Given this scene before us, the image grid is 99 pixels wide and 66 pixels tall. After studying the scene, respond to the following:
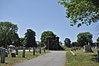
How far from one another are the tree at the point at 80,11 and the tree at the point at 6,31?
96.6 m

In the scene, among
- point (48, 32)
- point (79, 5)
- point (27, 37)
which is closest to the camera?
point (79, 5)

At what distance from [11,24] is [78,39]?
6007cm

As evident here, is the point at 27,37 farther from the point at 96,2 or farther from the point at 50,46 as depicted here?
the point at 96,2

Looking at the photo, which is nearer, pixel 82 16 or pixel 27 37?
pixel 82 16

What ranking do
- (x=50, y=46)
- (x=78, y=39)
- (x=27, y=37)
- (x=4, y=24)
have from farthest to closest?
(x=78, y=39) → (x=27, y=37) → (x=4, y=24) → (x=50, y=46)

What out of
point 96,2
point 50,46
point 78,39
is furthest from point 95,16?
point 78,39

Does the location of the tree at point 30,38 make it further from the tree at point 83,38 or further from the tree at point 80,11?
the tree at point 80,11

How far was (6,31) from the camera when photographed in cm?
13650

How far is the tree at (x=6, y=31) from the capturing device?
134625 mm

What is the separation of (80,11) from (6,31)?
103476mm

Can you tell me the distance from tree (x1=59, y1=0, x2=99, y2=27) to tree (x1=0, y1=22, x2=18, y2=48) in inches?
3804

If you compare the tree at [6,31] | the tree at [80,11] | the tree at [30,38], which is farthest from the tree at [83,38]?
the tree at [80,11]

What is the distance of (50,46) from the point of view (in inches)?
4592

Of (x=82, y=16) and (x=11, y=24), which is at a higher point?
(x=11, y=24)
